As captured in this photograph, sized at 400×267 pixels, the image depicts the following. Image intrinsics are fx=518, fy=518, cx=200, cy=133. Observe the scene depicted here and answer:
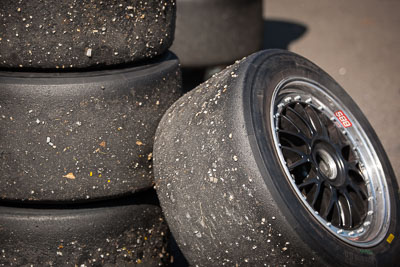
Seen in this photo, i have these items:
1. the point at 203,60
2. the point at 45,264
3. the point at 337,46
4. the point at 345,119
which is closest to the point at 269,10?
the point at 337,46

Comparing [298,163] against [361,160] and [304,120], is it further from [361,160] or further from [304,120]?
[361,160]

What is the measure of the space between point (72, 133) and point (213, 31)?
8.76 feet

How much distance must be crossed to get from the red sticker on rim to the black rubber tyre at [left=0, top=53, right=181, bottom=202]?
1.03m

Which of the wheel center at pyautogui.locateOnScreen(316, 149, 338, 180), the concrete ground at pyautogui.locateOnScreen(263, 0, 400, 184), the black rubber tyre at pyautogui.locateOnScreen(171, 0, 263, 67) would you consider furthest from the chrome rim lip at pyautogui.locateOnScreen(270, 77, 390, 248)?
the black rubber tyre at pyautogui.locateOnScreen(171, 0, 263, 67)

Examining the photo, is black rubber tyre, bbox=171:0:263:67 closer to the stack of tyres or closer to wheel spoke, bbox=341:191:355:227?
the stack of tyres

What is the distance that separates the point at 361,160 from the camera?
2631 millimetres

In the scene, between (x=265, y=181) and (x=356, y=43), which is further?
(x=356, y=43)

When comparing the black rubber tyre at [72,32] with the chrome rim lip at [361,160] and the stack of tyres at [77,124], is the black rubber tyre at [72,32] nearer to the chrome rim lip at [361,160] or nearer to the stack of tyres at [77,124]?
the stack of tyres at [77,124]

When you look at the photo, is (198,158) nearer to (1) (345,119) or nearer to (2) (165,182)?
(2) (165,182)

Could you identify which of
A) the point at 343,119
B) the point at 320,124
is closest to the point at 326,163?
the point at 320,124

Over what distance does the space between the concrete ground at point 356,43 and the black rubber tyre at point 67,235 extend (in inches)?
81.4

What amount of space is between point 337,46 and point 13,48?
16.1ft

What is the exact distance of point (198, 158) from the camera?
75.2 inches

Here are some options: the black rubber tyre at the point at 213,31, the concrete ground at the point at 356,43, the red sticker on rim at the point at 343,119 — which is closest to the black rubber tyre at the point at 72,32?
the red sticker on rim at the point at 343,119
